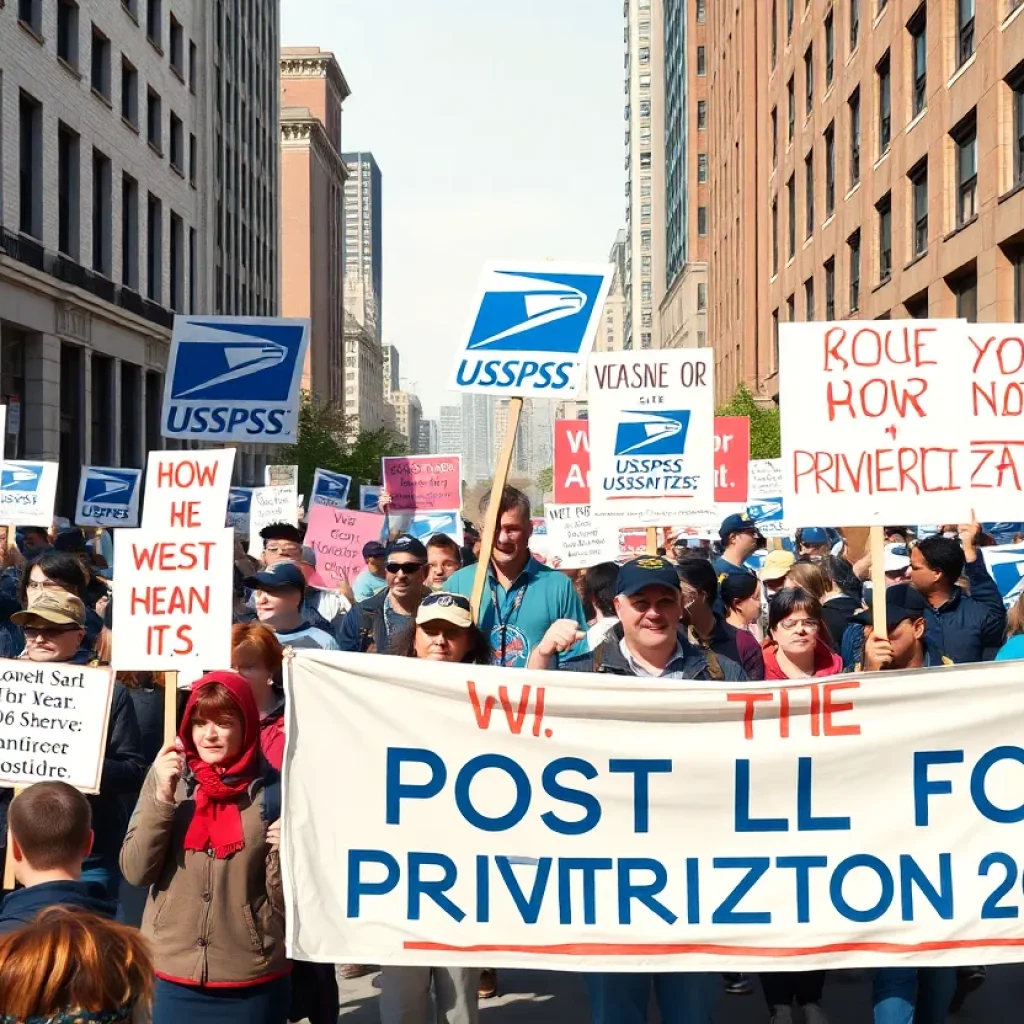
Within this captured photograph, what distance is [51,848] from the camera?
11.5 ft

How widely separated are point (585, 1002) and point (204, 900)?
2526mm

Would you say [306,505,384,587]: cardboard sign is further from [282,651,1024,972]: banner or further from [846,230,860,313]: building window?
[846,230,860,313]: building window

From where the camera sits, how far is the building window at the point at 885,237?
30.2 metres

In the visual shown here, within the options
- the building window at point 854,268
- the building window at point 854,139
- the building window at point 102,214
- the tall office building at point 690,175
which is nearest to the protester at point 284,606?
the building window at point 854,268

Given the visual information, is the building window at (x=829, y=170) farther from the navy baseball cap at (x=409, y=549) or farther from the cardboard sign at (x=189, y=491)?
the cardboard sign at (x=189, y=491)

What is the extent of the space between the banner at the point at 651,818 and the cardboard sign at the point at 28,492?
9078mm

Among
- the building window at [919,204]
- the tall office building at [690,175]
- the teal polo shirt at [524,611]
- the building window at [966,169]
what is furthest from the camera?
the tall office building at [690,175]

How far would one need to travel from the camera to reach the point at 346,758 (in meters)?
4.53

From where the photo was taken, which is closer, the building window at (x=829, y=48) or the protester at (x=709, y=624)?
the protester at (x=709, y=624)

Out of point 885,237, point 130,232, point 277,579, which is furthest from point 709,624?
point 130,232

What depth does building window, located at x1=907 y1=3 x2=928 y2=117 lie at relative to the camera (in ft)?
88.3

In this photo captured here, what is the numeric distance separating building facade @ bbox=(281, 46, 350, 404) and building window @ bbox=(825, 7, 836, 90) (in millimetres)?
68489

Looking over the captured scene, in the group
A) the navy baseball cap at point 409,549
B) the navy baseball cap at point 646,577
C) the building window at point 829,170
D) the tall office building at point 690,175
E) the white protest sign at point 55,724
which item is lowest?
the white protest sign at point 55,724

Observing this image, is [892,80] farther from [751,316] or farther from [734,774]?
[734,774]
